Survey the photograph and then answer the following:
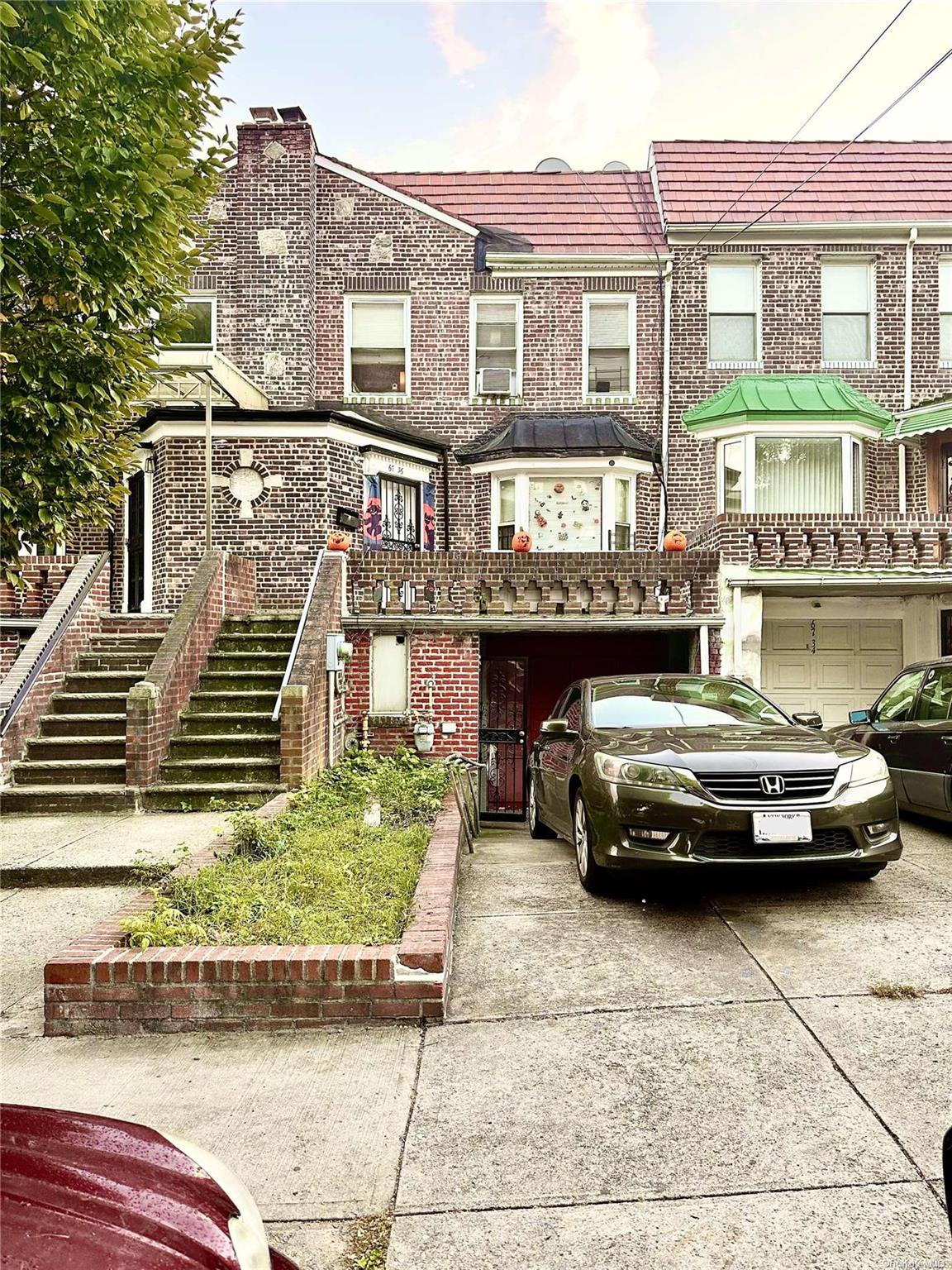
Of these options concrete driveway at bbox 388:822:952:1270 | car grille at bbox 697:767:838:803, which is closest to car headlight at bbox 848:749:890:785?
car grille at bbox 697:767:838:803

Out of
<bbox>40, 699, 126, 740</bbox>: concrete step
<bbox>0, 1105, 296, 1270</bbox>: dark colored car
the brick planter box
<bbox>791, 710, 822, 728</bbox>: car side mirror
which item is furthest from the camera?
<bbox>40, 699, 126, 740</bbox>: concrete step

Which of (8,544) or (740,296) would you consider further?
(740,296)

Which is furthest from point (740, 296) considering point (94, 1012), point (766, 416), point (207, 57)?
point (94, 1012)

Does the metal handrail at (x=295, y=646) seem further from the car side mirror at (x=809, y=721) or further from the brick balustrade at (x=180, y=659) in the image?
the car side mirror at (x=809, y=721)

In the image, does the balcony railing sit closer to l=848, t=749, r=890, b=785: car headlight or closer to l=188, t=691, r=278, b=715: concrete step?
l=188, t=691, r=278, b=715: concrete step

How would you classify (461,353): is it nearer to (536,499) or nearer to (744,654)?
(536,499)

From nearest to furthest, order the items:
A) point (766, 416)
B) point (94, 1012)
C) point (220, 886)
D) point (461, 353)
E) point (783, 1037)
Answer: point (783, 1037)
point (94, 1012)
point (220, 886)
point (766, 416)
point (461, 353)

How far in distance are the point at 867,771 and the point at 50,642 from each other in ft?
27.3

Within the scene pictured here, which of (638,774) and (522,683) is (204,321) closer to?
(522,683)

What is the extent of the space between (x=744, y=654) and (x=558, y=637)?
14.1 ft

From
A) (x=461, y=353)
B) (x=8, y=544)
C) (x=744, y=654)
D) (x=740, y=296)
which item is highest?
(x=740, y=296)

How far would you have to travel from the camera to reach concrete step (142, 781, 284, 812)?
8.24m

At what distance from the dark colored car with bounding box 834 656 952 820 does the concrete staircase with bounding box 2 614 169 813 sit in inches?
275

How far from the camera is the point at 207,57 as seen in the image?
4.95 m
